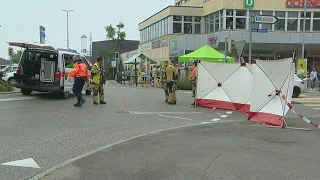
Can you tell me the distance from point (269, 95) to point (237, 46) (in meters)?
6.27

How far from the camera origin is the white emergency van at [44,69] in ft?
46.5

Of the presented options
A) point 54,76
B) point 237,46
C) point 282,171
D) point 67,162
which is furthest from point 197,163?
point 237,46

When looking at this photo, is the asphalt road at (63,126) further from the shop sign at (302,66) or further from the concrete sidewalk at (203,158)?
the shop sign at (302,66)

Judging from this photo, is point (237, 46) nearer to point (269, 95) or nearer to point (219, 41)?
point (269, 95)

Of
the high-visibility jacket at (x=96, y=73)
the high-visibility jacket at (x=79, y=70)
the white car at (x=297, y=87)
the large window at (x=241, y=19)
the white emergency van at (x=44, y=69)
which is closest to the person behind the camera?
the high-visibility jacket at (x=79, y=70)

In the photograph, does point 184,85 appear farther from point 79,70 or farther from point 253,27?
point 253,27

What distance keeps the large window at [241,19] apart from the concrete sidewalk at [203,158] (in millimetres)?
29688

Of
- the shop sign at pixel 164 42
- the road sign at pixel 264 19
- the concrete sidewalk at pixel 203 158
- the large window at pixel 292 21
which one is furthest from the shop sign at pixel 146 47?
the concrete sidewalk at pixel 203 158

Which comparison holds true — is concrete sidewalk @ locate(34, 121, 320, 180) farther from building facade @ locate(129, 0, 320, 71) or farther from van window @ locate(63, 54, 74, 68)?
building facade @ locate(129, 0, 320, 71)

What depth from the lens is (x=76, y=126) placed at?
891cm

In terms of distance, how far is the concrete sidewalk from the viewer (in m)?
5.10

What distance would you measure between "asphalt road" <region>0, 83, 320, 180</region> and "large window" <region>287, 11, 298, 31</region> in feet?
83.2

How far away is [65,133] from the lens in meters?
8.02

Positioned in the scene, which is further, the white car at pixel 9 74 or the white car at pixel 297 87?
the white car at pixel 9 74
